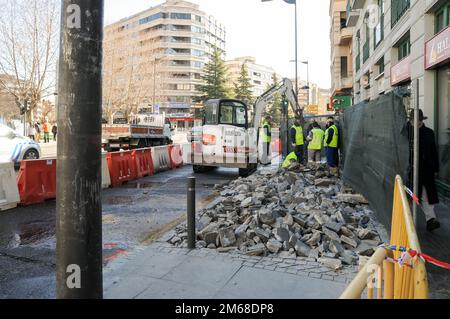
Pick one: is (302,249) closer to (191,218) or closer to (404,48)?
(191,218)

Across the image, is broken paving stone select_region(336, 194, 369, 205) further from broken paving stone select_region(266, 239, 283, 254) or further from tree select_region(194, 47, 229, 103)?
tree select_region(194, 47, 229, 103)

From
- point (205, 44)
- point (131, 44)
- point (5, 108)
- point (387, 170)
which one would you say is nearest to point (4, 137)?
point (387, 170)

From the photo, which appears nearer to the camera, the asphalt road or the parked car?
the asphalt road

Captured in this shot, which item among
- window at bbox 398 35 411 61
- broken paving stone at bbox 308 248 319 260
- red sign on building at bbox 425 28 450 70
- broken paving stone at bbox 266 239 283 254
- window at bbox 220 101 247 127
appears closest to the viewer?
broken paving stone at bbox 308 248 319 260

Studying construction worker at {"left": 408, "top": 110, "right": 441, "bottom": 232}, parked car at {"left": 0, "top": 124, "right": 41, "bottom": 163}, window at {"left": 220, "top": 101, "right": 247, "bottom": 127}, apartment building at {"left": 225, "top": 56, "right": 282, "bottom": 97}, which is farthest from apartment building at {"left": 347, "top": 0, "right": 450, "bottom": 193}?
apartment building at {"left": 225, "top": 56, "right": 282, "bottom": 97}

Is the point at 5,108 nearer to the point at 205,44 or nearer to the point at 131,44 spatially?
the point at 131,44

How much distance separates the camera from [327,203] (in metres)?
7.64

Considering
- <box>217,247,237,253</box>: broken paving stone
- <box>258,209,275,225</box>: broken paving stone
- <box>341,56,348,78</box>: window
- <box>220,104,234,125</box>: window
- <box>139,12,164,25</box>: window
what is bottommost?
<box>217,247,237,253</box>: broken paving stone

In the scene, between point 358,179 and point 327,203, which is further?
point 358,179

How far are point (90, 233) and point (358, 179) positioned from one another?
22.1 ft

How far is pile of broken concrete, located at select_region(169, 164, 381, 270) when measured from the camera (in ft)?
16.9

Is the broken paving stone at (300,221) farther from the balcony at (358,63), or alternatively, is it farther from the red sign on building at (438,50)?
the balcony at (358,63)

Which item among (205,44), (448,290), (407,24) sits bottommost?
(448,290)

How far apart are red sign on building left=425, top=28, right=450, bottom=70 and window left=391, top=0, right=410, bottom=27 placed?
2.95 meters
